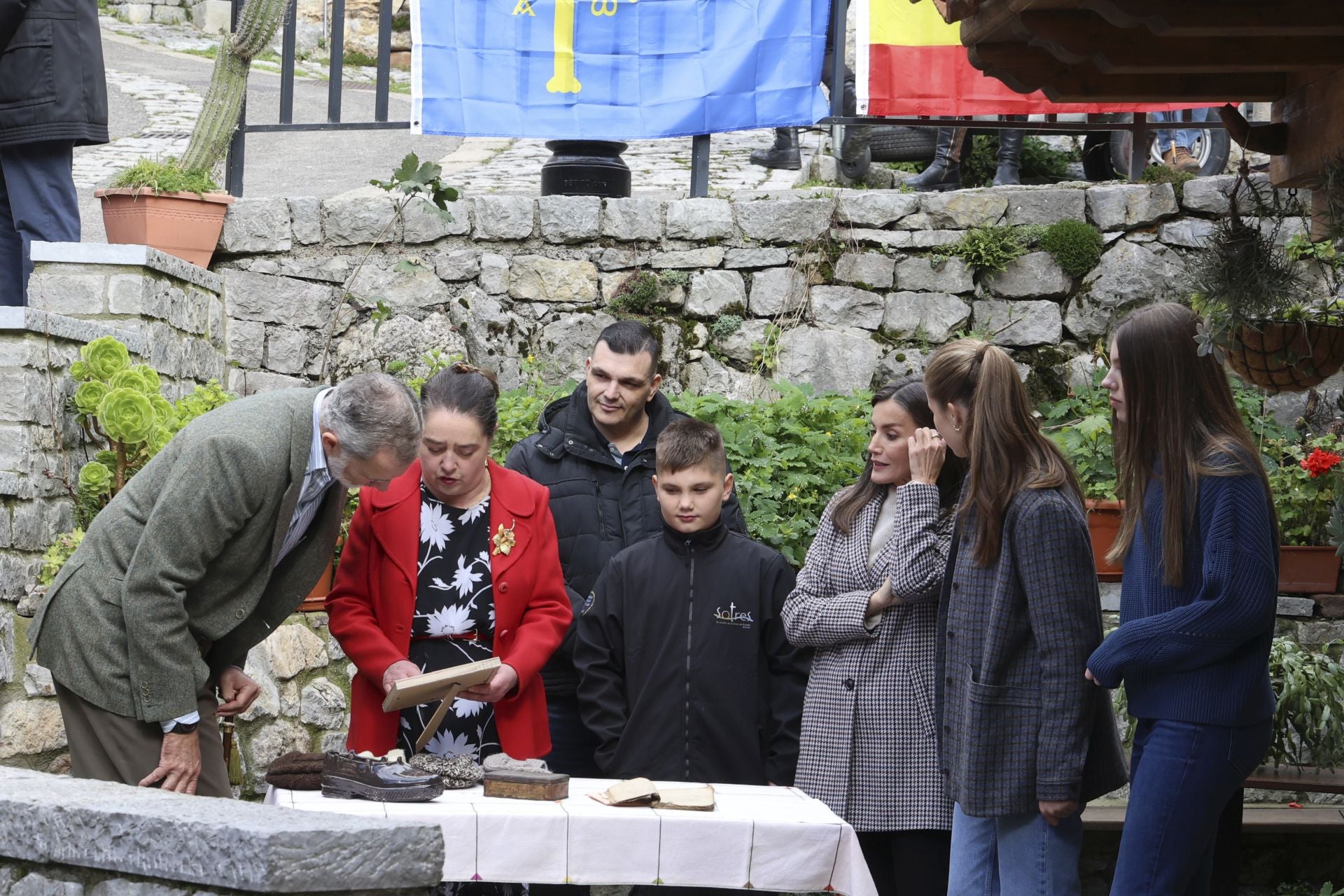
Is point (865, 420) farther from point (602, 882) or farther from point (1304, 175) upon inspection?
point (602, 882)

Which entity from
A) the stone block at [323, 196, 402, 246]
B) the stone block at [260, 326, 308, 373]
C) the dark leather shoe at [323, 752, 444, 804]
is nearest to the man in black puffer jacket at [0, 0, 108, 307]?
the stone block at [260, 326, 308, 373]

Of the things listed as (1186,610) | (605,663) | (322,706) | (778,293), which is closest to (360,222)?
(778,293)

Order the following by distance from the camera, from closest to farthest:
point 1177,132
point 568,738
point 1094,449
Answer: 1. point 568,738
2. point 1094,449
3. point 1177,132

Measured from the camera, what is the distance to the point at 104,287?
4887 mm

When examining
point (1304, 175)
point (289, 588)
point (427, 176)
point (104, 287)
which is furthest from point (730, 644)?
point (427, 176)

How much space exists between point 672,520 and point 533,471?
0.52 metres

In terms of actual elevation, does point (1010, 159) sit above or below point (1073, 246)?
above

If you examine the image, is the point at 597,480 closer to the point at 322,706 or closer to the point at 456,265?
the point at 322,706

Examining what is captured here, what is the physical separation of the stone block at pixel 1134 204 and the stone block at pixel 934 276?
0.63 m

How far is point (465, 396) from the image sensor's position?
3381 millimetres

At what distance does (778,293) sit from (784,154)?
2.56 meters

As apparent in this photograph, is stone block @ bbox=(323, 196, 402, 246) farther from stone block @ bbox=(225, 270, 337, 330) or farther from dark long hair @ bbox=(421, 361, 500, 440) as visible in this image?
dark long hair @ bbox=(421, 361, 500, 440)

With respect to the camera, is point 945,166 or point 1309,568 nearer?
point 1309,568

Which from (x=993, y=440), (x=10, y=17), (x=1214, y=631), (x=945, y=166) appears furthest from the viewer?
(x=945, y=166)
